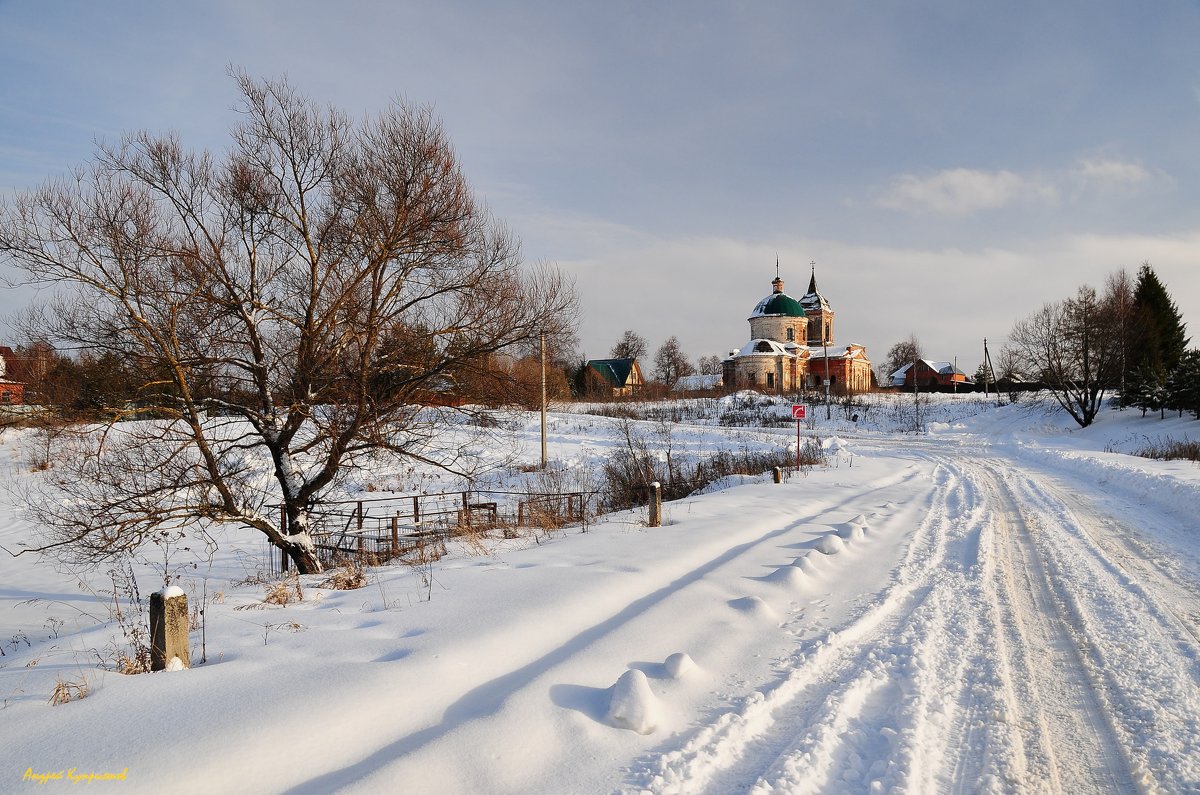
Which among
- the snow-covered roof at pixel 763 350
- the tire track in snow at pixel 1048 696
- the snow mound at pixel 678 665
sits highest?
the snow-covered roof at pixel 763 350

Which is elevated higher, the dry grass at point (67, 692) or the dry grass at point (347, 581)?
the dry grass at point (67, 692)

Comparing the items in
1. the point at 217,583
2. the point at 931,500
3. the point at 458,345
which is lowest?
the point at 217,583

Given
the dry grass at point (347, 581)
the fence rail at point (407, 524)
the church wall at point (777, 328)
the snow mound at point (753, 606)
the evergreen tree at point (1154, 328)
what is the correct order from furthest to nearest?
the church wall at point (777, 328)
the evergreen tree at point (1154, 328)
the fence rail at point (407, 524)
the dry grass at point (347, 581)
the snow mound at point (753, 606)

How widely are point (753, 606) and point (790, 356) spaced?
7612 cm

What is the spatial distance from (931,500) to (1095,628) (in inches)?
329

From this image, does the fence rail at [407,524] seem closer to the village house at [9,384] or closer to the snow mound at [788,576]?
the village house at [9,384]

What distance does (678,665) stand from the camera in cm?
438

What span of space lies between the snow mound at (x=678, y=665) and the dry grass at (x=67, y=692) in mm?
3547

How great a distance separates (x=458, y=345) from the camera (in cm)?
1124

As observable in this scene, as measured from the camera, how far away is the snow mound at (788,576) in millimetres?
6598

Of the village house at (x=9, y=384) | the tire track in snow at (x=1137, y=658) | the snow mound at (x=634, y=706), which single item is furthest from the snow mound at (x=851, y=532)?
the village house at (x=9, y=384)

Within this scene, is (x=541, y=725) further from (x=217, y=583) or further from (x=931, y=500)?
(x=931, y=500)

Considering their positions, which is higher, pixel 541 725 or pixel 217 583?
pixel 541 725

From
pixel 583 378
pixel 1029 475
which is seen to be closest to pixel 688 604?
pixel 1029 475
